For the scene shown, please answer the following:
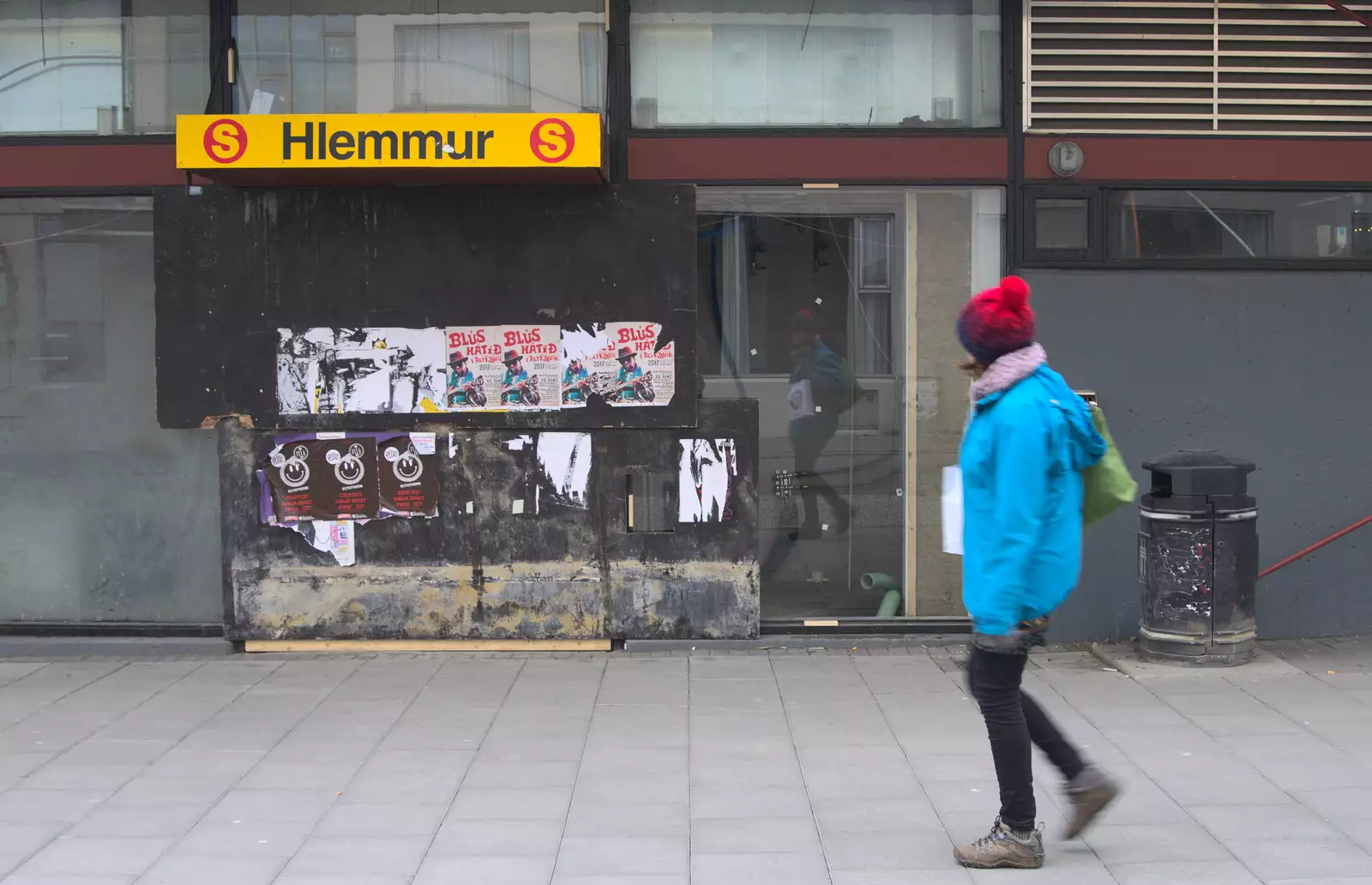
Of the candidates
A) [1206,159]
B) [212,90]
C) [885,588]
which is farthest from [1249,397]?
[212,90]

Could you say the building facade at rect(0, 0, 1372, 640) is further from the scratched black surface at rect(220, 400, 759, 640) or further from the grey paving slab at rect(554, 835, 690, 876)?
the grey paving slab at rect(554, 835, 690, 876)

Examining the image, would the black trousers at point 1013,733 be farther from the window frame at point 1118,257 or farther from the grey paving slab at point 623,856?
the window frame at point 1118,257

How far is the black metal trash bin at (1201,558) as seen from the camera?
7.33 metres

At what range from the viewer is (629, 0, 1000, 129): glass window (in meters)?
8.05

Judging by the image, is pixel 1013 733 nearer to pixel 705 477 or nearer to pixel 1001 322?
pixel 1001 322

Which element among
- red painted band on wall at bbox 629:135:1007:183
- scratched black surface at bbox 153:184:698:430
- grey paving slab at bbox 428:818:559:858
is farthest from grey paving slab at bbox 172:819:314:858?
red painted band on wall at bbox 629:135:1007:183

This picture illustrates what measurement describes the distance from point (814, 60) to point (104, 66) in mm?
4277

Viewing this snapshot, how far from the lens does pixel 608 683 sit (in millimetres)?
7363

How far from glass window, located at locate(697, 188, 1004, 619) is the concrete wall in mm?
622

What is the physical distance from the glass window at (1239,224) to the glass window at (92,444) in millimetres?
5723

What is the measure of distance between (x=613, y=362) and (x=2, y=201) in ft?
12.5

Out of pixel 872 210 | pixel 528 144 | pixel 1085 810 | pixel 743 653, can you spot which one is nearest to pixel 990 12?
pixel 872 210

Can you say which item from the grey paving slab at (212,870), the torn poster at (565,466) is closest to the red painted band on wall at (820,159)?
the torn poster at (565,466)

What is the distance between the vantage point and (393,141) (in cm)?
724
